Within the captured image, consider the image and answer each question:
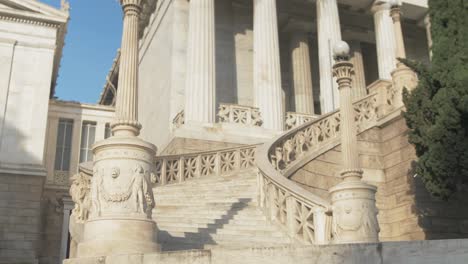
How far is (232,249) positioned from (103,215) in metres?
2.76

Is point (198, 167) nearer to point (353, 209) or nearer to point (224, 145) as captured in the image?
point (224, 145)

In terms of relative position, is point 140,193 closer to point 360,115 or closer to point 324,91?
point 360,115

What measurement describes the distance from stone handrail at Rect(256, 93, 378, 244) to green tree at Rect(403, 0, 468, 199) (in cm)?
290

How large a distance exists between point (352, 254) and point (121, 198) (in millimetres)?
3582

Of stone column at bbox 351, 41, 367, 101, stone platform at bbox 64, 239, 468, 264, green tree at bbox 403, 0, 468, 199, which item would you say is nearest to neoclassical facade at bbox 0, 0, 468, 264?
stone platform at bbox 64, 239, 468, 264

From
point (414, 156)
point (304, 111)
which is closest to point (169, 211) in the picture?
point (414, 156)

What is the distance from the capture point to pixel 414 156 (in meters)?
16.3

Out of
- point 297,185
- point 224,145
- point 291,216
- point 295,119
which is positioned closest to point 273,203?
point 297,185

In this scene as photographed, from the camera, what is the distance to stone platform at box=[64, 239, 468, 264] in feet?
17.5

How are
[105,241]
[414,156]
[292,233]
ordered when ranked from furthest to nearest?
[414,156] < [292,233] < [105,241]

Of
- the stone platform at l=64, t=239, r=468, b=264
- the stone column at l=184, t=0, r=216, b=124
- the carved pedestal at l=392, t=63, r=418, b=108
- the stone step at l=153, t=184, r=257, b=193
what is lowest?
the stone platform at l=64, t=239, r=468, b=264

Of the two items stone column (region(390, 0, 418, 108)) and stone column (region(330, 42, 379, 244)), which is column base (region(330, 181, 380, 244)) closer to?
stone column (region(330, 42, 379, 244))

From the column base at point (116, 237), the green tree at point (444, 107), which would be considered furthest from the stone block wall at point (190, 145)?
the column base at point (116, 237)

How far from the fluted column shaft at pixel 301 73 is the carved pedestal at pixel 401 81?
957 cm
